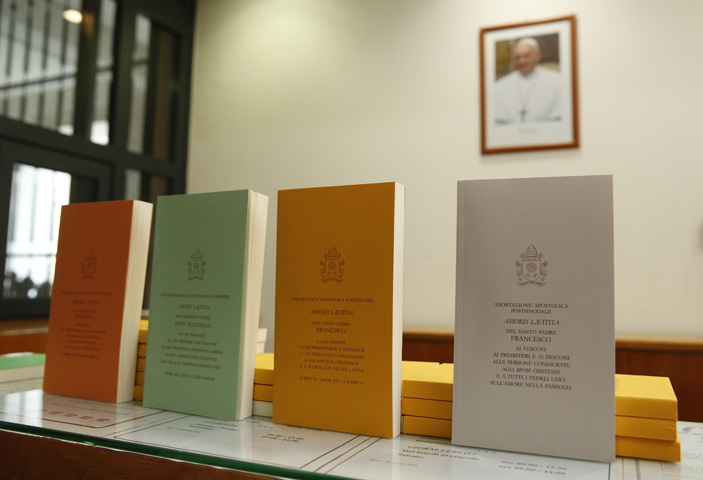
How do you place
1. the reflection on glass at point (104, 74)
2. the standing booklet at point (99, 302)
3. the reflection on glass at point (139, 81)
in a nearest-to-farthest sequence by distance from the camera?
the standing booklet at point (99, 302)
the reflection on glass at point (104, 74)
the reflection on glass at point (139, 81)

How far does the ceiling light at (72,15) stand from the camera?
Result: 9.64 ft

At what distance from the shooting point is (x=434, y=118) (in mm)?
3041

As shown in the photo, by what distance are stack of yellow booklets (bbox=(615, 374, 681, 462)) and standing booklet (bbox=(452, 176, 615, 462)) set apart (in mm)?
31

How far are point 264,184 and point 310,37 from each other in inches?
37.5

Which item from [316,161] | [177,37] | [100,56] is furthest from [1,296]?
[177,37]

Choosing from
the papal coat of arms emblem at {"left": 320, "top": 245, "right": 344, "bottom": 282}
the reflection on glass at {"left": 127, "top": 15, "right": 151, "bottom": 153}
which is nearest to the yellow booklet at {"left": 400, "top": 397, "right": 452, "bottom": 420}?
the papal coat of arms emblem at {"left": 320, "top": 245, "right": 344, "bottom": 282}

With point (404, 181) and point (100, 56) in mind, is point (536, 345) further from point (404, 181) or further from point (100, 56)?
point (100, 56)

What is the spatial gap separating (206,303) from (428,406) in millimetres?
355

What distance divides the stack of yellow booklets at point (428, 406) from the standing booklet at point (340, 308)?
0.01 meters

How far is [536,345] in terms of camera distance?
0.61 m

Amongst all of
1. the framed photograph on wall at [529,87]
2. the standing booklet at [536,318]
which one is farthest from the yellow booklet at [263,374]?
the framed photograph on wall at [529,87]

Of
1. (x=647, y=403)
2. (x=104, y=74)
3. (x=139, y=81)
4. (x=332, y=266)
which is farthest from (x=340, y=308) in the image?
(x=139, y=81)

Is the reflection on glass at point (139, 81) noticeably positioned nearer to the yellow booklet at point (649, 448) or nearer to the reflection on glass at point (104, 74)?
the reflection on glass at point (104, 74)

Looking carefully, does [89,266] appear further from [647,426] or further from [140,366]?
[647,426]
